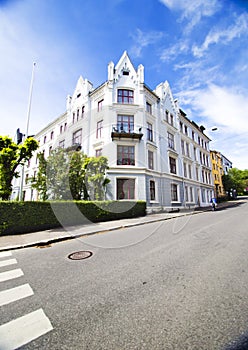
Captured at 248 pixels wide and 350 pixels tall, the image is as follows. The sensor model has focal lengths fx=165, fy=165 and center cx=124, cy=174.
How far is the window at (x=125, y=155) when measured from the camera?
736 inches

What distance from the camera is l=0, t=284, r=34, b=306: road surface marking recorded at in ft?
9.94

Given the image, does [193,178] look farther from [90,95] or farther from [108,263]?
[108,263]

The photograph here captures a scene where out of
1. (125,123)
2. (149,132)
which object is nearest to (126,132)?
(125,123)

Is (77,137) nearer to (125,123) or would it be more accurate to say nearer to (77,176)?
(125,123)

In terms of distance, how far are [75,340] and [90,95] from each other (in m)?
24.4

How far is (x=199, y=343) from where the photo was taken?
1892 mm

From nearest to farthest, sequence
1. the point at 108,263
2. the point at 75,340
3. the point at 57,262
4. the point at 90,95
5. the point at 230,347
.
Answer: the point at 230,347 → the point at 75,340 → the point at 108,263 → the point at 57,262 → the point at 90,95

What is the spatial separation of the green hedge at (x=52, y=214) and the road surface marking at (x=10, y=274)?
531cm

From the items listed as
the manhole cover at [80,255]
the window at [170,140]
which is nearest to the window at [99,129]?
the window at [170,140]

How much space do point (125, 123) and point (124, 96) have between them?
11.9 feet

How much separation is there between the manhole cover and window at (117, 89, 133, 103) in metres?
18.7

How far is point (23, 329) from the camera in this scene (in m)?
2.24

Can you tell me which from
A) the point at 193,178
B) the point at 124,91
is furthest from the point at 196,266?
the point at 193,178

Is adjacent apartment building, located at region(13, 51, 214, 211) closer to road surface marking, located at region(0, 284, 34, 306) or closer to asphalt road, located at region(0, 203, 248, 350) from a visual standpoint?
asphalt road, located at region(0, 203, 248, 350)
